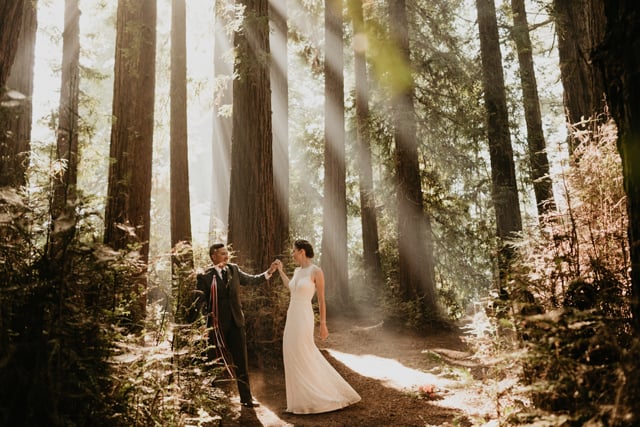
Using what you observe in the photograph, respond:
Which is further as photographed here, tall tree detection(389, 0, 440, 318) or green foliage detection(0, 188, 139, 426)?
tall tree detection(389, 0, 440, 318)

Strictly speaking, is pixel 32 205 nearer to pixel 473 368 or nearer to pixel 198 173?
pixel 473 368

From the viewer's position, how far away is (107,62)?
3044cm

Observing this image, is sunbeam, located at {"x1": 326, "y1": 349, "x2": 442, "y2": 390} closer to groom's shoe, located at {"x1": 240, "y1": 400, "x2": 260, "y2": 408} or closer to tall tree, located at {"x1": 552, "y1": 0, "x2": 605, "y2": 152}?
groom's shoe, located at {"x1": 240, "y1": 400, "x2": 260, "y2": 408}

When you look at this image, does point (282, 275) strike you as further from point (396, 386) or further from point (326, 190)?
point (326, 190)

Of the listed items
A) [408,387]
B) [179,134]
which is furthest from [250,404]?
[179,134]

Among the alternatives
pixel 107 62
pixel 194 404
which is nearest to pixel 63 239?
pixel 194 404

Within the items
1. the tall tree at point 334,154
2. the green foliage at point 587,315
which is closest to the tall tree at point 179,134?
the tall tree at point 334,154

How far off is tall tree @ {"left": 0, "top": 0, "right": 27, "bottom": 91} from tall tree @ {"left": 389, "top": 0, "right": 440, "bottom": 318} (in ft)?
34.4

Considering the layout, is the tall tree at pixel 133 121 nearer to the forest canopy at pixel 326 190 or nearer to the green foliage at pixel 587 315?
the forest canopy at pixel 326 190

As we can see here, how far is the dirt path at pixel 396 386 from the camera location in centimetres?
592

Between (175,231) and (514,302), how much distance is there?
10.7 m

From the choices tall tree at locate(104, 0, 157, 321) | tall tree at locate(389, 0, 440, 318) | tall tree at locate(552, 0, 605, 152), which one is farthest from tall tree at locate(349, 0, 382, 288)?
tall tree at locate(104, 0, 157, 321)

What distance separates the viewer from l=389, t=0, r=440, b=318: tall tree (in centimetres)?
1346

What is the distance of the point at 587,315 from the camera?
3148mm
